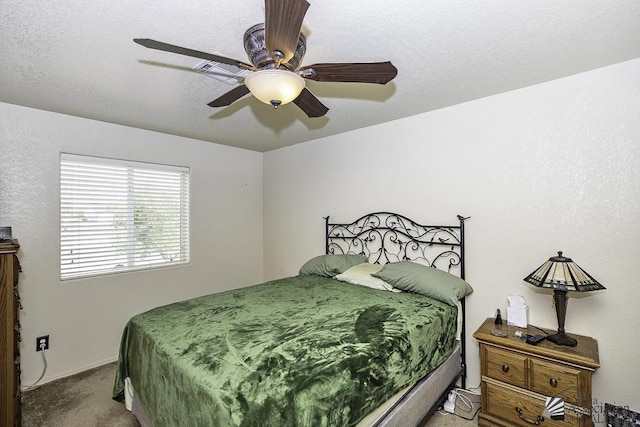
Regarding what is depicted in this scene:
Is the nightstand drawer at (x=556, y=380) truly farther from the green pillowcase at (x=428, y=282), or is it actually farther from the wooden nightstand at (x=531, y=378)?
the green pillowcase at (x=428, y=282)

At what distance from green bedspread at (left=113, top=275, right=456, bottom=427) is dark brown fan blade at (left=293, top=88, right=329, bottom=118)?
142cm

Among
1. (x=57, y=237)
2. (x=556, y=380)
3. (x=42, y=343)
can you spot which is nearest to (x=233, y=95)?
(x=57, y=237)

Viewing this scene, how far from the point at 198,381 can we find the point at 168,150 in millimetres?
3063

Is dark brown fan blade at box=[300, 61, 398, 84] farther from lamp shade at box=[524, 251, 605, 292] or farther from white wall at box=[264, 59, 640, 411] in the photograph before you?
lamp shade at box=[524, 251, 605, 292]

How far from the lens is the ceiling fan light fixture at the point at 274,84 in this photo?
1392mm

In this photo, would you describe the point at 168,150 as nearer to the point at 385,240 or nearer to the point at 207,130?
the point at 207,130

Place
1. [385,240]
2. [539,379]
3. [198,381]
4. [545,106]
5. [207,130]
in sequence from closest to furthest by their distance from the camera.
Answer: [198,381], [539,379], [545,106], [385,240], [207,130]

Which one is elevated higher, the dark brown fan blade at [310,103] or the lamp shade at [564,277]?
the dark brown fan blade at [310,103]

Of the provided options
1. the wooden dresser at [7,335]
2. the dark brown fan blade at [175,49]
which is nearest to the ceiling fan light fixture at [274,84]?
the dark brown fan blade at [175,49]

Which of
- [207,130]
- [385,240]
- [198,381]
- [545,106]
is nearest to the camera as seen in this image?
[198,381]

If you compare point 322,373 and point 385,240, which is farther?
point 385,240

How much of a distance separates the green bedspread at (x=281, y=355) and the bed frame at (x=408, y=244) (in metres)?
0.43

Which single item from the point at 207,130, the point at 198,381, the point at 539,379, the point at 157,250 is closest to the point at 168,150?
the point at 207,130

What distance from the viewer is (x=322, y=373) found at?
1371 mm
